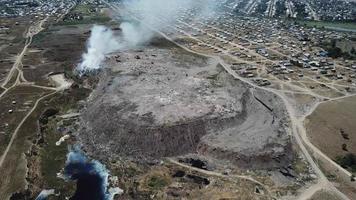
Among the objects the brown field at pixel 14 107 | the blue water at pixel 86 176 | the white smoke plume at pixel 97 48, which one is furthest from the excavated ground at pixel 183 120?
the white smoke plume at pixel 97 48

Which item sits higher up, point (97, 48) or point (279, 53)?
point (279, 53)

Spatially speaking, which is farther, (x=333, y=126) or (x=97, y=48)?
(x=97, y=48)

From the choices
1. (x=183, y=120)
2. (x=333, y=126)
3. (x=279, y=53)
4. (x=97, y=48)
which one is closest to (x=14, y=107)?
(x=183, y=120)

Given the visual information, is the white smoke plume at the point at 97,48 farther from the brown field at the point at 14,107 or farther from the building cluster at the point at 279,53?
the building cluster at the point at 279,53

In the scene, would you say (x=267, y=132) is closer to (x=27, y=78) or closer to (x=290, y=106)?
(x=290, y=106)

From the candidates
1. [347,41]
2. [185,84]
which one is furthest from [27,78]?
[347,41]

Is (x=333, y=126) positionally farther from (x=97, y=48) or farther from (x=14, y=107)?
(x=97, y=48)

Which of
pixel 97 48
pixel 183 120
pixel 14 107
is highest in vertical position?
pixel 183 120
